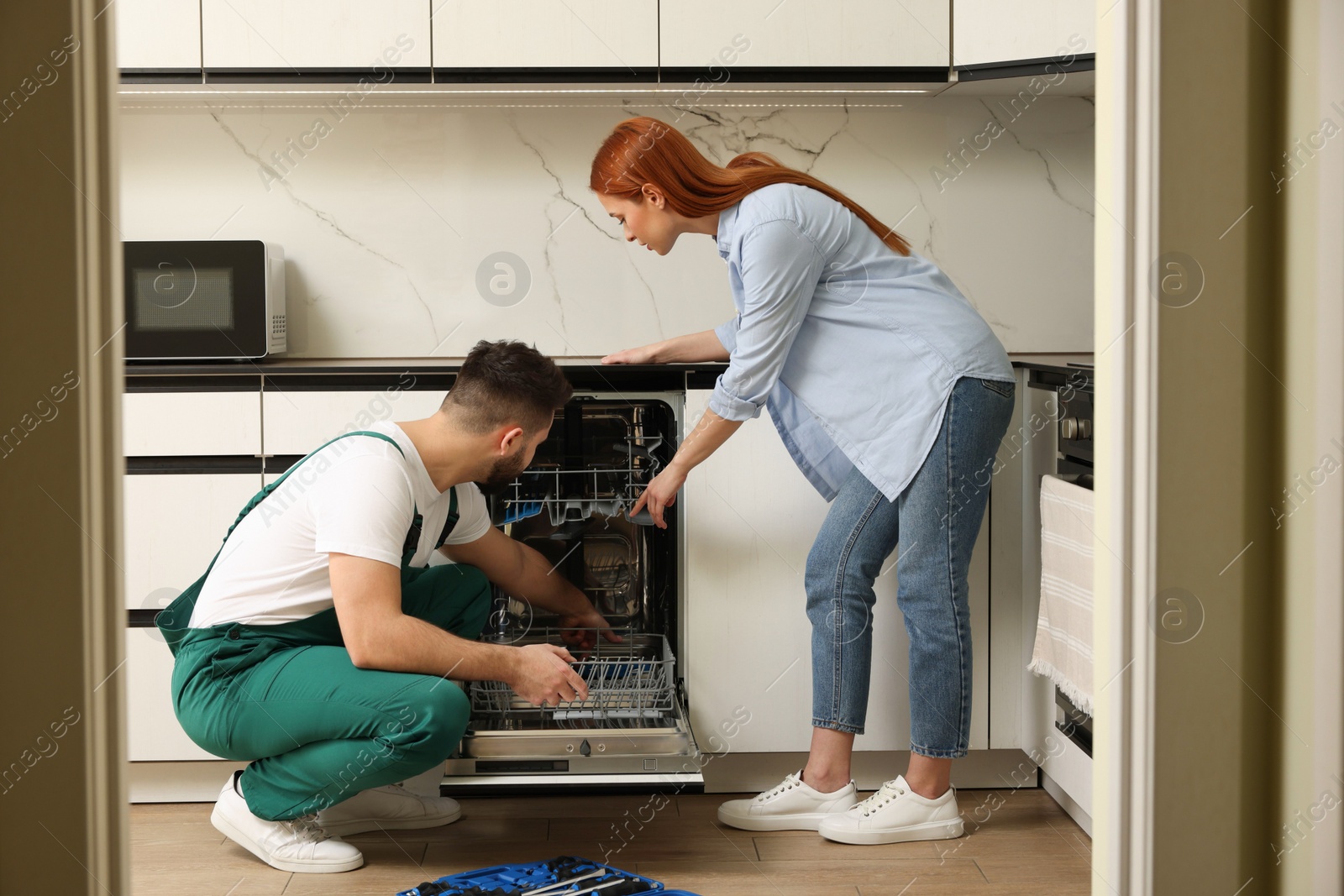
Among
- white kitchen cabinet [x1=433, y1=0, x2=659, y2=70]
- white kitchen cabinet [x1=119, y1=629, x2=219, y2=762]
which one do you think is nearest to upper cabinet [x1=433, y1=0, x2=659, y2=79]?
white kitchen cabinet [x1=433, y1=0, x2=659, y2=70]

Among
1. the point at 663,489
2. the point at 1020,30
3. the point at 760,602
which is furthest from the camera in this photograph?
the point at 1020,30

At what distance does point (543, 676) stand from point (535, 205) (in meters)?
1.36

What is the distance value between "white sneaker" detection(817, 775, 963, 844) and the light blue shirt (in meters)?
0.55

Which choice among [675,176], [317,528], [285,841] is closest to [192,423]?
[317,528]

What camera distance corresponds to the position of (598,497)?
2221 mm

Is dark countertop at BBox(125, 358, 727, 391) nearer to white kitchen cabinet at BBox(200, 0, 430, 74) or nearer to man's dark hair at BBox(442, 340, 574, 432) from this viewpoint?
man's dark hair at BBox(442, 340, 574, 432)

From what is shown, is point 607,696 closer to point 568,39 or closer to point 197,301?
point 197,301

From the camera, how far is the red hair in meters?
1.92

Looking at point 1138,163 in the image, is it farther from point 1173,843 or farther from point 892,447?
point 892,447

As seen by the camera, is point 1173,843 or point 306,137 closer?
point 1173,843

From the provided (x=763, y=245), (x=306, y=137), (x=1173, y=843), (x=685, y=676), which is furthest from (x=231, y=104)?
(x=1173, y=843)

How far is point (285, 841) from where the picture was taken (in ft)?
6.38

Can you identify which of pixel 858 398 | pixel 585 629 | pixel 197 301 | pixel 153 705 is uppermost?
pixel 197 301

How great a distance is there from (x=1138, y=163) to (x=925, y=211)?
198 cm
